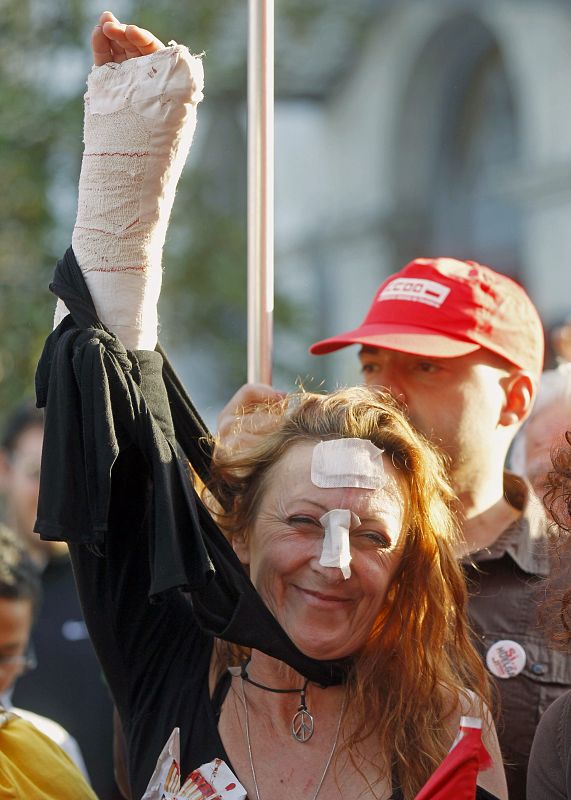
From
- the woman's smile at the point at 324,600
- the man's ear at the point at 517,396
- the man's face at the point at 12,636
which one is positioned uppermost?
the man's ear at the point at 517,396

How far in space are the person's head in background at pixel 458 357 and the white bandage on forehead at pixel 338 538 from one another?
494 mm

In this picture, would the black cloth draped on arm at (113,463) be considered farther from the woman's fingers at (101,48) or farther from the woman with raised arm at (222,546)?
the woman's fingers at (101,48)

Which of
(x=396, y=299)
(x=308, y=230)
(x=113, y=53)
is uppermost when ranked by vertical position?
(x=113, y=53)

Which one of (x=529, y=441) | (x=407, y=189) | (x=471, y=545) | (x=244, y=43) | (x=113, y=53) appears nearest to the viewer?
(x=113, y=53)

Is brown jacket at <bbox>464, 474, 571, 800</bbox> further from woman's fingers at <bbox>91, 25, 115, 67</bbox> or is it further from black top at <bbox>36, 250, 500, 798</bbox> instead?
woman's fingers at <bbox>91, 25, 115, 67</bbox>

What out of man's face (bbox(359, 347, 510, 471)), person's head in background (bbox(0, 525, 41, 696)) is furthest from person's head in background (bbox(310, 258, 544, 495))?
person's head in background (bbox(0, 525, 41, 696))

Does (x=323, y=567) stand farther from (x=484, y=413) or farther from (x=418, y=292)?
(x=418, y=292)

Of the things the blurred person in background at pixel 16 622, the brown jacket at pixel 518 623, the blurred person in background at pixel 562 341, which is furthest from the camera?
the blurred person in background at pixel 562 341

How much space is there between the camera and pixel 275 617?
211cm

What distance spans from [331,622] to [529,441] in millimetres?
1293

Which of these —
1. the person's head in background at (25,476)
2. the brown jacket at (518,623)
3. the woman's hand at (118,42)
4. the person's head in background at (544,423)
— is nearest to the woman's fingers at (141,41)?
the woman's hand at (118,42)

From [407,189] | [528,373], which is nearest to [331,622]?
[528,373]

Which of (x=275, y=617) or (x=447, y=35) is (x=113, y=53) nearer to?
(x=275, y=617)

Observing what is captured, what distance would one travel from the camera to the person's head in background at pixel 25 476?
13.6 feet
